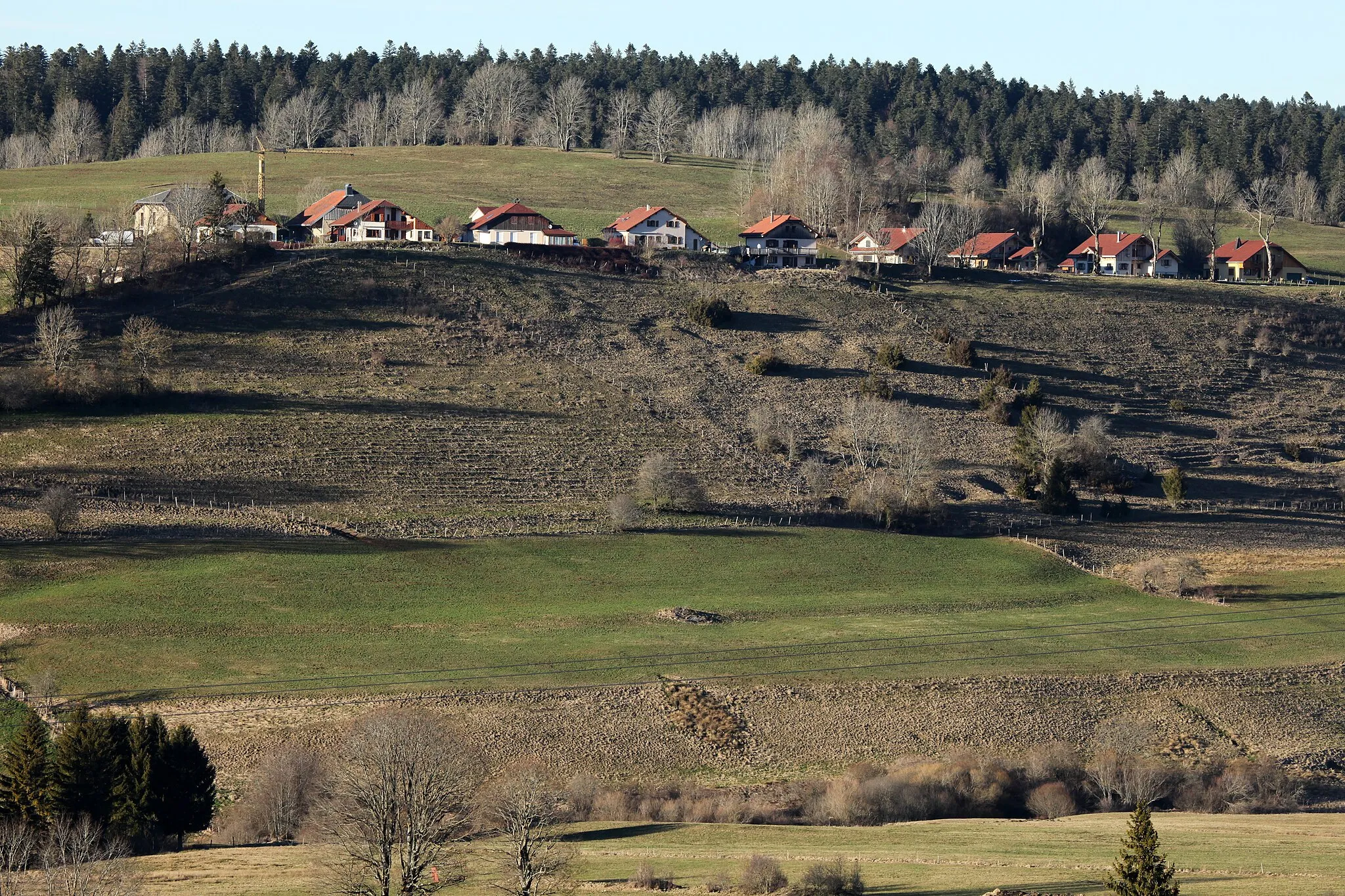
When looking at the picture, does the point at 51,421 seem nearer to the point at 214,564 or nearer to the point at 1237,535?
the point at 214,564

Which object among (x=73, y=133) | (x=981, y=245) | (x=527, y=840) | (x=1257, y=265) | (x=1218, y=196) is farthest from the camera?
(x=73, y=133)

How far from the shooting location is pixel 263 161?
152250 millimetres

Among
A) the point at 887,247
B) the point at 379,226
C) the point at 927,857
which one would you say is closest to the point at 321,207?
the point at 379,226

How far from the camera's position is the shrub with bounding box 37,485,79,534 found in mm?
66625

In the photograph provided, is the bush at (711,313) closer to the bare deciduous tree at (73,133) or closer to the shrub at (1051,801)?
the shrub at (1051,801)

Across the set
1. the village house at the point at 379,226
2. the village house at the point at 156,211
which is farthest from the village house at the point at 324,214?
the village house at the point at 156,211

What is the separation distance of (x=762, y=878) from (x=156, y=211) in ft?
326

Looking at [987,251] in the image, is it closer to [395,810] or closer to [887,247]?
[887,247]

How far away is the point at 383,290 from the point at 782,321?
2894cm

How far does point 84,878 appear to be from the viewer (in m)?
32.2

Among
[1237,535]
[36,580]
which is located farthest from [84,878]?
[1237,535]

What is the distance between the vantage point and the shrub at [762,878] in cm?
3606

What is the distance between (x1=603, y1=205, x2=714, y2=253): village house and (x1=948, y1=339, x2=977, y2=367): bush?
32.7m

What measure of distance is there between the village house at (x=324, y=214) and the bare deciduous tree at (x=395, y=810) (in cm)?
9055
